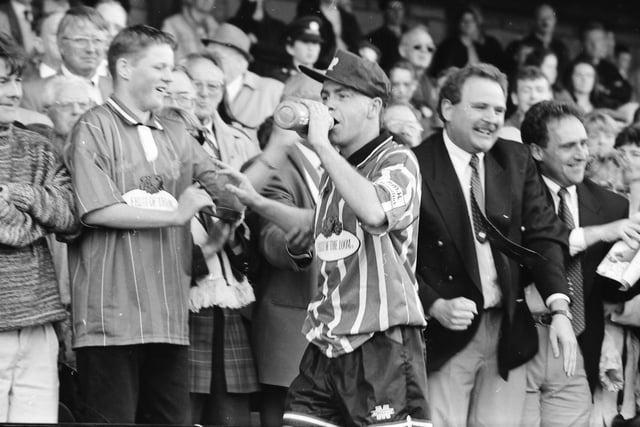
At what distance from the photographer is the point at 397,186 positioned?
467 centimetres

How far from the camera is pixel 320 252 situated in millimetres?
4809

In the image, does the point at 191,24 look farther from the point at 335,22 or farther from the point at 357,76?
the point at 357,76

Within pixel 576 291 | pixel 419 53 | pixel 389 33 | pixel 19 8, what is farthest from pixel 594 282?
pixel 389 33

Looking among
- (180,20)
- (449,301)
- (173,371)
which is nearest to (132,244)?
(173,371)

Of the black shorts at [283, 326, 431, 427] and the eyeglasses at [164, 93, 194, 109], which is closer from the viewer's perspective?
the black shorts at [283, 326, 431, 427]

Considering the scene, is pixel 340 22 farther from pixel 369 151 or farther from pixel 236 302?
pixel 369 151

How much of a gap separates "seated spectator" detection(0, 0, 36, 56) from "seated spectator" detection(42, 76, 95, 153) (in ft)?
5.93

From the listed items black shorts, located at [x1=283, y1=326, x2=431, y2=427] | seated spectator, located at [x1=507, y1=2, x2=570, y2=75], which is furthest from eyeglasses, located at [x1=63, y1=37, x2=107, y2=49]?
seated spectator, located at [x1=507, y1=2, x2=570, y2=75]

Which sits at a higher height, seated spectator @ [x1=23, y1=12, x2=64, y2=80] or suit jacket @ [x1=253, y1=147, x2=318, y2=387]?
seated spectator @ [x1=23, y1=12, x2=64, y2=80]

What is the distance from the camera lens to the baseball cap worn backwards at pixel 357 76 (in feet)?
16.2

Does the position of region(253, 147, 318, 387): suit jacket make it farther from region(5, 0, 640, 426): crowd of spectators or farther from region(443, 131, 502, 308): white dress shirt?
region(443, 131, 502, 308): white dress shirt

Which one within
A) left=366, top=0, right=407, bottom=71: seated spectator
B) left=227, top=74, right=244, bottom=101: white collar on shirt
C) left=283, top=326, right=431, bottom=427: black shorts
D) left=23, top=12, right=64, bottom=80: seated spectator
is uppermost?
left=366, top=0, right=407, bottom=71: seated spectator

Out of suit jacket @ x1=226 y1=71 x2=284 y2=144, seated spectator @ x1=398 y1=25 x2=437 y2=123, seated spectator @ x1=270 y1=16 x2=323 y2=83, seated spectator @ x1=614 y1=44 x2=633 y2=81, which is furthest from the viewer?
seated spectator @ x1=614 y1=44 x2=633 y2=81

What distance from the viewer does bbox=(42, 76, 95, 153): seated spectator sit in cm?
613
